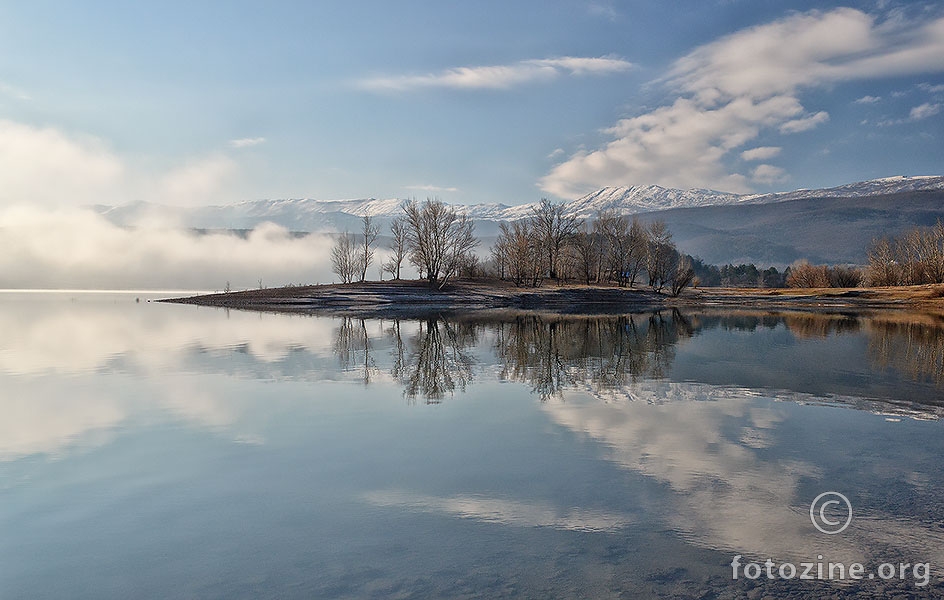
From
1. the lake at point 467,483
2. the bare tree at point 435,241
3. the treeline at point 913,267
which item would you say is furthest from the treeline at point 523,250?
the lake at point 467,483

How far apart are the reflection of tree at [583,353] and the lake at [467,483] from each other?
0.31 m

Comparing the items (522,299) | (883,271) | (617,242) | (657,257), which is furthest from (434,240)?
(883,271)

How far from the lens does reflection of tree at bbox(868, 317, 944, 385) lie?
19.3 meters

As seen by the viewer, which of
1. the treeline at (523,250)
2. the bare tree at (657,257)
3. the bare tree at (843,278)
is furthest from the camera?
the bare tree at (843,278)

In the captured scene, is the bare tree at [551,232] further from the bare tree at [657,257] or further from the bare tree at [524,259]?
the bare tree at [657,257]

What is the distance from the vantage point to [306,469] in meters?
9.04

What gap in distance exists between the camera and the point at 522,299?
71812 mm

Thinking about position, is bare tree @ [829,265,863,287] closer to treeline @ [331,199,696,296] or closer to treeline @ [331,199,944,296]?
treeline @ [331,199,944,296]

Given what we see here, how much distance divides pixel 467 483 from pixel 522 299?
63754 millimetres

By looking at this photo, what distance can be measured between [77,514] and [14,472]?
2437 mm

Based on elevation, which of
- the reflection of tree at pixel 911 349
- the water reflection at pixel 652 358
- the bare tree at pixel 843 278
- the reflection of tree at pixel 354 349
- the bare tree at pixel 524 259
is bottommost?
the reflection of tree at pixel 911 349

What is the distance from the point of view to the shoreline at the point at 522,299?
62844 mm

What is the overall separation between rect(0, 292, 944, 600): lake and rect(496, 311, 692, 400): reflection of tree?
1.02 ft

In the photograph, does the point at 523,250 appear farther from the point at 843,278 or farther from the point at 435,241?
the point at 843,278
